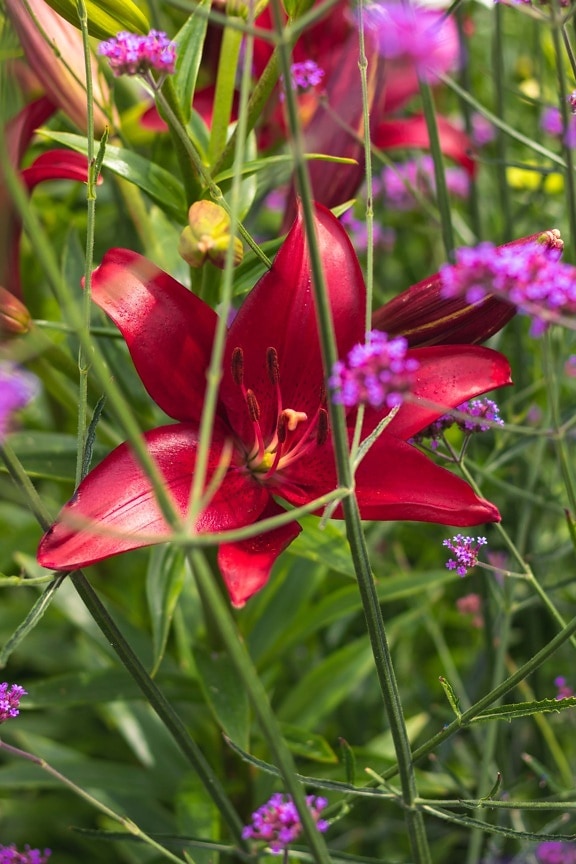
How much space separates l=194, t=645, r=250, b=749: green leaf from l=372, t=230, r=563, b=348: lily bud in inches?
10.4

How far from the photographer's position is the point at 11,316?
1.90 ft

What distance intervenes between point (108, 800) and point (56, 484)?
32 cm

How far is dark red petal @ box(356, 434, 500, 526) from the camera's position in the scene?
48cm

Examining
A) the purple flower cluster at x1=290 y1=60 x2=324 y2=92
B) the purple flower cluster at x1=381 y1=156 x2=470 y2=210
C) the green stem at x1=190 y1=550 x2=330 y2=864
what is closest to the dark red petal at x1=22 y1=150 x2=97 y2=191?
the purple flower cluster at x1=290 y1=60 x2=324 y2=92

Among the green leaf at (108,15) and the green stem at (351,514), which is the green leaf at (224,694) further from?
the green leaf at (108,15)

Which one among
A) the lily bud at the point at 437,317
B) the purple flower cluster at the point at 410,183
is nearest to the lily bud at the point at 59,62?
the lily bud at the point at 437,317

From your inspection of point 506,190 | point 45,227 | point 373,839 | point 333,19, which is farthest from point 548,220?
point 373,839

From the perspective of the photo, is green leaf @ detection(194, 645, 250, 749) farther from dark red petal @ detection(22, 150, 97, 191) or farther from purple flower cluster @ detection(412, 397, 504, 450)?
dark red petal @ detection(22, 150, 97, 191)

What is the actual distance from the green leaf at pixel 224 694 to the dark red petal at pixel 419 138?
432 millimetres

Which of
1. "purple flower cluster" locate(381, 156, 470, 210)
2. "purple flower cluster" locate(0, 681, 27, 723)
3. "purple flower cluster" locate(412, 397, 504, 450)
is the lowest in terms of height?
"purple flower cluster" locate(0, 681, 27, 723)

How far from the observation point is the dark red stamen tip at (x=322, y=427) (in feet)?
1.86

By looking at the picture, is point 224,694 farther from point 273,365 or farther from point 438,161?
point 438,161

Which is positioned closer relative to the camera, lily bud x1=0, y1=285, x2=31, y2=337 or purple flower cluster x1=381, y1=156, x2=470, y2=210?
lily bud x1=0, y1=285, x2=31, y2=337

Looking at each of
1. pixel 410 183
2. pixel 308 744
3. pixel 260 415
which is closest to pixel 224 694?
pixel 308 744
